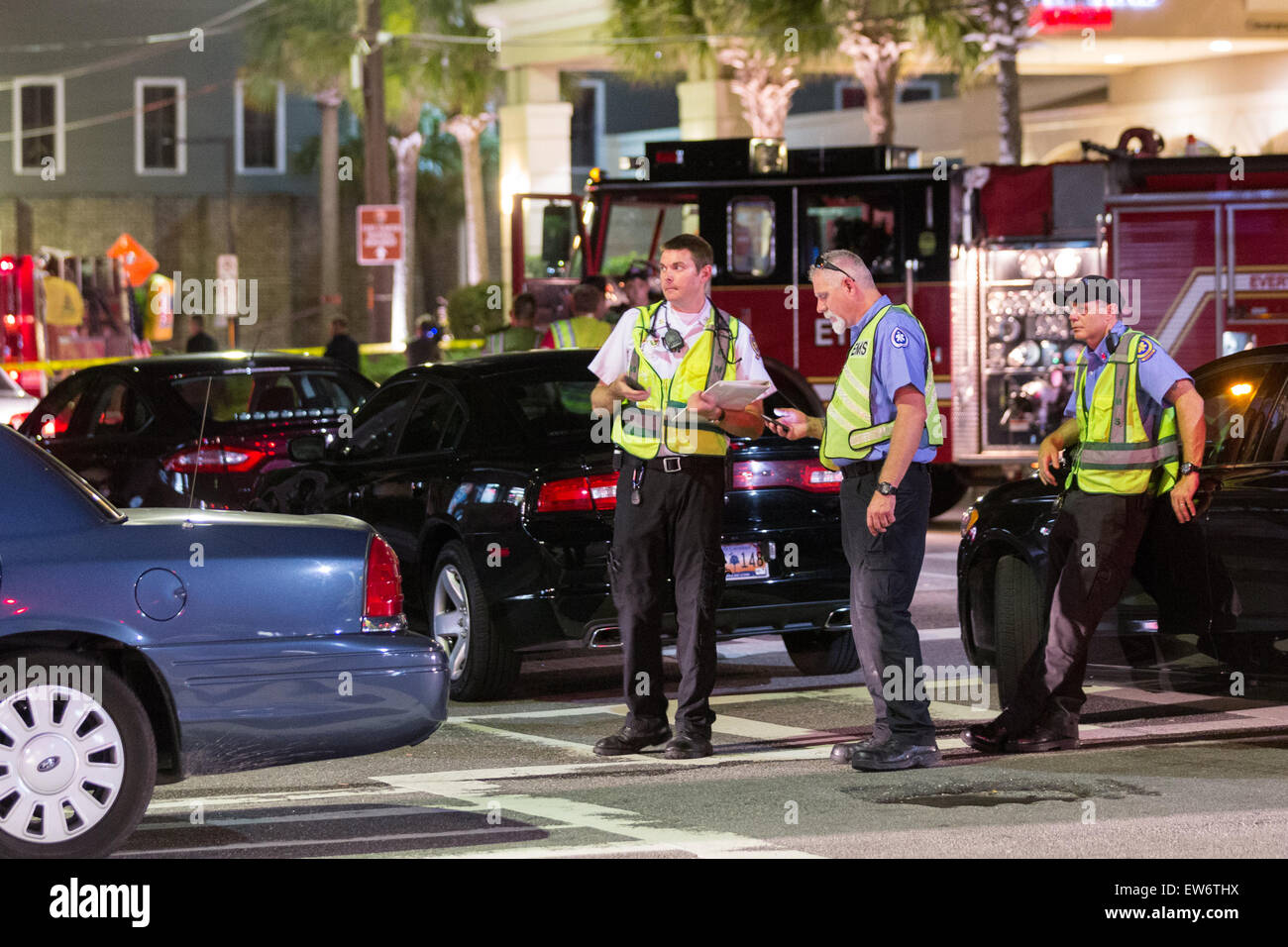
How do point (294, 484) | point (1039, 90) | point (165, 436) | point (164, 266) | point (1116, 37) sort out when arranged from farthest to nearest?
point (164, 266) < point (1039, 90) < point (1116, 37) < point (165, 436) < point (294, 484)

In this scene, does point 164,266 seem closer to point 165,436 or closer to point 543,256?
point 543,256

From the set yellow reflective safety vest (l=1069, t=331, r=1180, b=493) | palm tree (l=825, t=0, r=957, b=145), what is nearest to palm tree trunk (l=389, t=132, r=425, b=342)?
palm tree (l=825, t=0, r=957, b=145)

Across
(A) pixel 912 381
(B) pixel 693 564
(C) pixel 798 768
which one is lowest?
(C) pixel 798 768

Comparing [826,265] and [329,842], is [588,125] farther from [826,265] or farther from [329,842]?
[329,842]

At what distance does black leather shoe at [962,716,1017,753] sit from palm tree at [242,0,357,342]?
125ft

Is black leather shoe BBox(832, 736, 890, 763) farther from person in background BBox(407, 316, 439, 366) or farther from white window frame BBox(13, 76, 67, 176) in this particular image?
white window frame BBox(13, 76, 67, 176)

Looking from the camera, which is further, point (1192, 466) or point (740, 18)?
point (740, 18)

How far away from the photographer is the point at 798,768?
8.46m

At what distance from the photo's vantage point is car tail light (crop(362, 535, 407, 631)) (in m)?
7.17

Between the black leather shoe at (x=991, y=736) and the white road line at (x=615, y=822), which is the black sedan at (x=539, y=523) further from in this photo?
the white road line at (x=615, y=822)

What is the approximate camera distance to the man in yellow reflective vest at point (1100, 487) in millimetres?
8453

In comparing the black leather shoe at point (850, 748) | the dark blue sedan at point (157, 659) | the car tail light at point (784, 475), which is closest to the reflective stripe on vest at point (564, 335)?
the car tail light at point (784, 475)

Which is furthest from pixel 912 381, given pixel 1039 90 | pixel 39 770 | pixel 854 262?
pixel 1039 90
